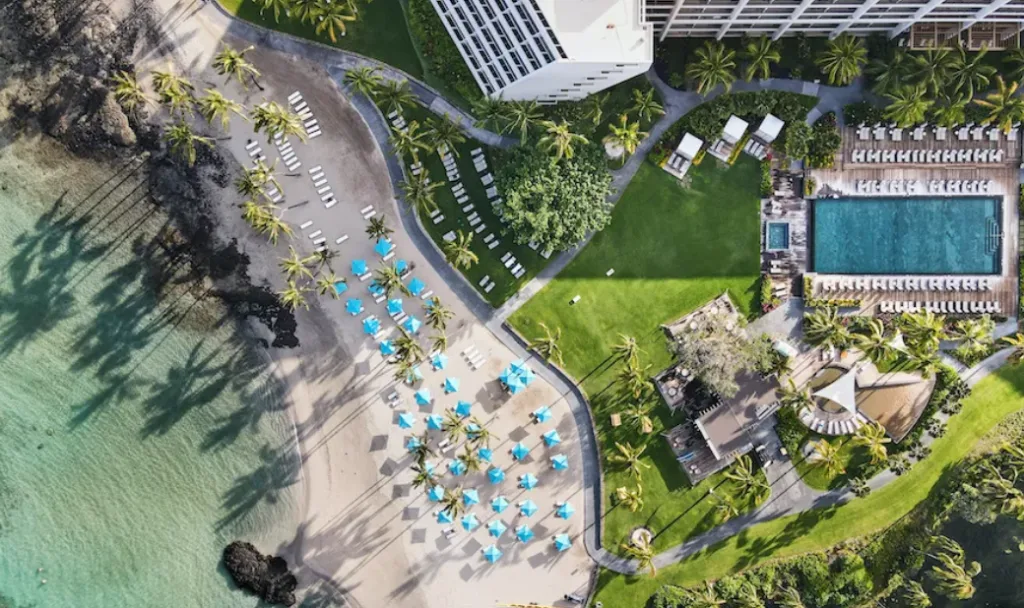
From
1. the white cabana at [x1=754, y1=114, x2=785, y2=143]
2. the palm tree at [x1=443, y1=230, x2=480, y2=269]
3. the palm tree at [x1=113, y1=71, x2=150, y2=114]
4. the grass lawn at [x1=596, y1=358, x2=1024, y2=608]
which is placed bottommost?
the grass lawn at [x1=596, y1=358, x2=1024, y2=608]

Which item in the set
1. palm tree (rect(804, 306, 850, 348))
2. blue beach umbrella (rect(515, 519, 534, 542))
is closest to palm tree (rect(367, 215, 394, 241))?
blue beach umbrella (rect(515, 519, 534, 542))

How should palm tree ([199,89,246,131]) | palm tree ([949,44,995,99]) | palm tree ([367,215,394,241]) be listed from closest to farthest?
palm tree ([199,89,246,131])
palm tree ([949,44,995,99])
palm tree ([367,215,394,241])

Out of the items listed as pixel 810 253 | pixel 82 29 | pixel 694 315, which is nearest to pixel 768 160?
pixel 810 253

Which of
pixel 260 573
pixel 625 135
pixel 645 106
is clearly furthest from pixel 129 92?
pixel 260 573

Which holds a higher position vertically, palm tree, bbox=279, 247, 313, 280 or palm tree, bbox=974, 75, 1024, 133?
palm tree, bbox=974, 75, 1024, 133

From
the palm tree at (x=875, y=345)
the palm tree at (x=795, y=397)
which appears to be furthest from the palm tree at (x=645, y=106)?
the palm tree at (x=795, y=397)

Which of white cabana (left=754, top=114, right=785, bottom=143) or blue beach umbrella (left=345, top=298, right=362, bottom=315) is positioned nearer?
white cabana (left=754, top=114, right=785, bottom=143)

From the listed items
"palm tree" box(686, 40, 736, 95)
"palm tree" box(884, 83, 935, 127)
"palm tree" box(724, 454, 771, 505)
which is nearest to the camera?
"palm tree" box(884, 83, 935, 127)

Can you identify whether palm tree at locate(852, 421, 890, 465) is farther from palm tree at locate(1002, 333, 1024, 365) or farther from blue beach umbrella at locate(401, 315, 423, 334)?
blue beach umbrella at locate(401, 315, 423, 334)
